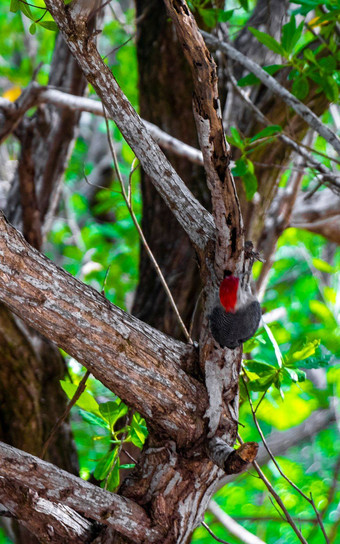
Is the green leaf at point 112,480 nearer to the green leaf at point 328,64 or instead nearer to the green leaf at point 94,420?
the green leaf at point 94,420

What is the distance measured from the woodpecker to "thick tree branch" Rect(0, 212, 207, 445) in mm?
105

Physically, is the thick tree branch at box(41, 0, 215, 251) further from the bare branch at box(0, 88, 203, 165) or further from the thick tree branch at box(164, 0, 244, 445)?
the bare branch at box(0, 88, 203, 165)

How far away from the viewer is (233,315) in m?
0.94

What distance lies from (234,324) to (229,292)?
0.06m

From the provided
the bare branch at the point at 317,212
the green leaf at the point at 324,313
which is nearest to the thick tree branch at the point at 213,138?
the green leaf at the point at 324,313

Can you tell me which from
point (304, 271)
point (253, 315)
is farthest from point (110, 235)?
point (253, 315)

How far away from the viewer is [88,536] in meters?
1.05

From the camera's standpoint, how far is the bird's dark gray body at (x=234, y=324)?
94 centimetres

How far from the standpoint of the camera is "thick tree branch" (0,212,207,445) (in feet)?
2.90

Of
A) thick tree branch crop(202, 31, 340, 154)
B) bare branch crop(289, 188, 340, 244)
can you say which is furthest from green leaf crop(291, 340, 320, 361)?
bare branch crop(289, 188, 340, 244)

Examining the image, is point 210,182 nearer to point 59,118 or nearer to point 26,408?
point 26,408

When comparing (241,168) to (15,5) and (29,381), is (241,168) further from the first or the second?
(29,381)

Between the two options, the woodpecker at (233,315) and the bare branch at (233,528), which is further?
the bare branch at (233,528)

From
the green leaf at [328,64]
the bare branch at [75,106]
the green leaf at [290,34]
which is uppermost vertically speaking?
the green leaf at [328,64]
